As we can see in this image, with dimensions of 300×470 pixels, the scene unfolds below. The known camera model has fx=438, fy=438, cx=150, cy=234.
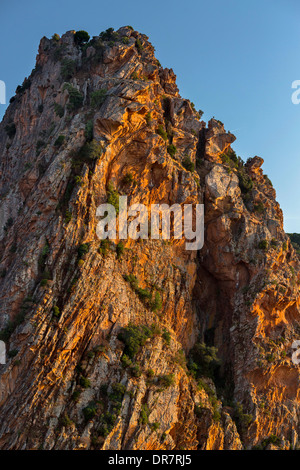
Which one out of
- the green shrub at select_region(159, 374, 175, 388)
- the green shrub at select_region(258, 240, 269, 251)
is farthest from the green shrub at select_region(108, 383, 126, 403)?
the green shrub at select_region(258, 240, 269, 251)

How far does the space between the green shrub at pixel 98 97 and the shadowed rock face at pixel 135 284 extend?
261 millimetres

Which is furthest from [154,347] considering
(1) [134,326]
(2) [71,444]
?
(2) [71,444]

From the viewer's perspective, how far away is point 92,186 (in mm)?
40625

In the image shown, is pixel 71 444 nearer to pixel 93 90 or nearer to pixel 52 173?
pixel 52 173

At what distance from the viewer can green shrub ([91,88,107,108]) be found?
45.6m

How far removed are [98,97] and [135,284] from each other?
20.2 m

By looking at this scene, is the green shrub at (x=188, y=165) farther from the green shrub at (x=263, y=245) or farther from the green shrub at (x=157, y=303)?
the green shrub at (x=157, y=303)

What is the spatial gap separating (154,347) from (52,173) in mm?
18552

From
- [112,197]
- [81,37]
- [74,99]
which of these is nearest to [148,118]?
[74,99]

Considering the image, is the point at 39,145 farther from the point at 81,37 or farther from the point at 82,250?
the point at 81,37

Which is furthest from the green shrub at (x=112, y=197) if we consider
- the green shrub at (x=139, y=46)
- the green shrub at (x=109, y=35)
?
the green shrub at (x=109, y=35)

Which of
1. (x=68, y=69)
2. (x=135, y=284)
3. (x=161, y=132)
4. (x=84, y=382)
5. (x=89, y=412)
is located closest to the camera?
(x=89, y=412)

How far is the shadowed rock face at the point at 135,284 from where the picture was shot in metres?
33.4

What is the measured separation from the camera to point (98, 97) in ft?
151
